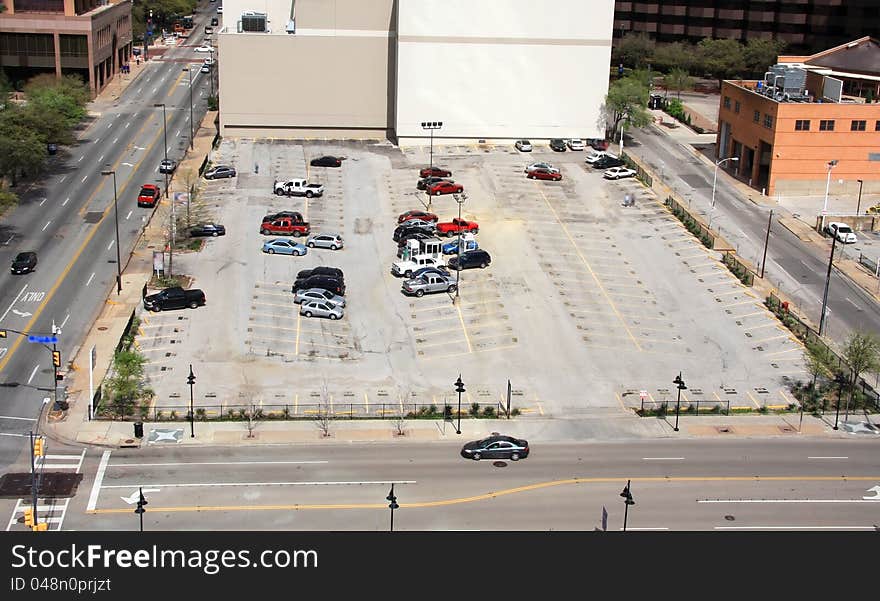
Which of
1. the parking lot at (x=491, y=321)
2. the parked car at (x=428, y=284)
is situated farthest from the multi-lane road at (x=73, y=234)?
the parked car at (x=428, y=284)

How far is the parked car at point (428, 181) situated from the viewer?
106 meters

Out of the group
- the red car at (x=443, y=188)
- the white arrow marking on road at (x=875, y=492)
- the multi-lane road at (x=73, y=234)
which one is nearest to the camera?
the white arrow marking on road at (x=875, y=492)

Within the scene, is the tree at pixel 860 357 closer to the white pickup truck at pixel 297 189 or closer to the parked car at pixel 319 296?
the parked car at pixel 319 296

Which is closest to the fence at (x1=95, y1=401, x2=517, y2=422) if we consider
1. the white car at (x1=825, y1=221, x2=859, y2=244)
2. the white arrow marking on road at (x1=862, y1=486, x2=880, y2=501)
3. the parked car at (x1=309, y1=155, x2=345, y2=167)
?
the white arrow marking on road at (x1=862, y1=486, x2=880, y2=501)

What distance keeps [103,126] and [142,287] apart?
2101 inches

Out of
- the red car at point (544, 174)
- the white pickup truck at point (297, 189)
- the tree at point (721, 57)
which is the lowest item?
the white pickup truck at point (297, 189)

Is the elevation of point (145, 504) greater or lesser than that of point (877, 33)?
lesser

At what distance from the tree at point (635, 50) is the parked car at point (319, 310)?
10322 cm

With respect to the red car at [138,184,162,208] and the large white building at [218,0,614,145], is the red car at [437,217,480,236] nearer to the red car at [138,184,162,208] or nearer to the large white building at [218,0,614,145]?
A: the red car at [138,184,162,208]

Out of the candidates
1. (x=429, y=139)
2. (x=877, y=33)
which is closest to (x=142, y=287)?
(x=429, y=139)

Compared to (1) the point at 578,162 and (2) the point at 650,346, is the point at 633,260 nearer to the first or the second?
(2) the point at 650,346

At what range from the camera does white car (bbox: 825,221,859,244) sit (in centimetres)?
9712

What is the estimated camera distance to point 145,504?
52.4 metres

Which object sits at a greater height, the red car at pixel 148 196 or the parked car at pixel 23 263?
the red car at pixel 148 196
